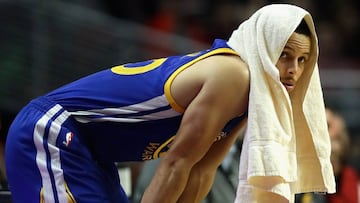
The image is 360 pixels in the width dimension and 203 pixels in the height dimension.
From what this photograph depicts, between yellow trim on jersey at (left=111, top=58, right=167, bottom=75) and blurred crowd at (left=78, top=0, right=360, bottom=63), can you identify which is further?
blurred crowd at (left=78, top=0, right=360, bottom=63)

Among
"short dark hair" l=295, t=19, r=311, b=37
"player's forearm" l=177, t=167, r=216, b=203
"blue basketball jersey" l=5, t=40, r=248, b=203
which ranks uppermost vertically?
"short dark hair" l=295, t=19, r=311, b=37

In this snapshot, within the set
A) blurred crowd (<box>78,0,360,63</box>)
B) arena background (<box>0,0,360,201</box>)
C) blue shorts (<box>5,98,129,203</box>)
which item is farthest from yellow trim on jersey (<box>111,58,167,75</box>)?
blurred crowd (<box>78,0,360,63</box>)

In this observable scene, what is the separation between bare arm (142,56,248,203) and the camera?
3.32m

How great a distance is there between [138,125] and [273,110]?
0.44 metres

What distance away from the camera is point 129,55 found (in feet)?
23.1

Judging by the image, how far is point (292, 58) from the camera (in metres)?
3.48

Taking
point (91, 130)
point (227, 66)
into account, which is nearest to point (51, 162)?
point (91, 130)

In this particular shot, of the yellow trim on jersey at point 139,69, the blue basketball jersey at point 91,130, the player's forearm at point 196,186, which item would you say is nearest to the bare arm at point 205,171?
the player's forearm at point 196,186

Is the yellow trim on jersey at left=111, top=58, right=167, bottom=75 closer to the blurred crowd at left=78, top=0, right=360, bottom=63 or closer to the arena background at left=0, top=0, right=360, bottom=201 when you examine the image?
the arena background at left=0, top=0, right=360, bottom=201

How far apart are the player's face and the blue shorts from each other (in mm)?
661

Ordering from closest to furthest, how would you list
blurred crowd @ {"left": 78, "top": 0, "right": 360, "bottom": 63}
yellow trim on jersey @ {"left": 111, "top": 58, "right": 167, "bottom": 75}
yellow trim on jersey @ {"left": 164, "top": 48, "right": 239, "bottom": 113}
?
yellow trim on jersey @ {"left": 164, "top": 48, "right": 239, "bottom": 113}
yellow trim on jersey @ {"left": 111, "top": 58, "right": 167, "bottom": 75}
blurred crowd @ {"left": 78, "top": 0, "right": 360, "bottom": 63}

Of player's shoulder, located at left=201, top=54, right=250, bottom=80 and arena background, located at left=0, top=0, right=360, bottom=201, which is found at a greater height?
arena background, located at left=0, top=0, right=360, bottom=201

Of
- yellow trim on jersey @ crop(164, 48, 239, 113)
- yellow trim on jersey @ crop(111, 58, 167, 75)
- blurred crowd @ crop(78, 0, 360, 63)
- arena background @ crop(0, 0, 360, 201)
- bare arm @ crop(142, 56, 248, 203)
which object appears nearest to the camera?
bare arm @ crop(142, 56, 248, 203)

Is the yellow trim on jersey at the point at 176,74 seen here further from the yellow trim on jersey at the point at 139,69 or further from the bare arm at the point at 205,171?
the bare arm at the point at 205,171
